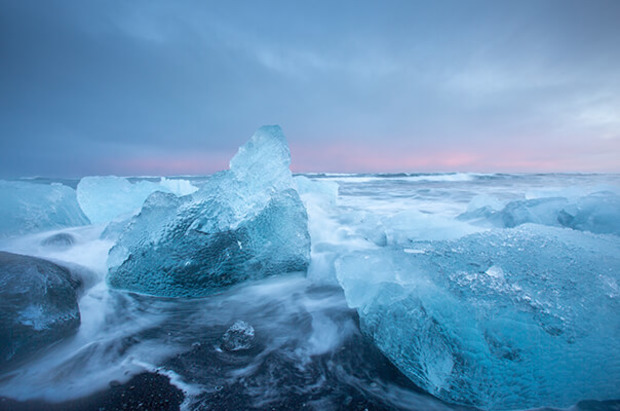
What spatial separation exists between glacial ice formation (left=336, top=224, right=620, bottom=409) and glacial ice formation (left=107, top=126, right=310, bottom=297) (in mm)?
977

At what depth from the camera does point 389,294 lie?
1.43 m

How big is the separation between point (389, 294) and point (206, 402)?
100 cm

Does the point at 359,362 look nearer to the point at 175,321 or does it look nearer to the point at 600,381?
the point at 600,381

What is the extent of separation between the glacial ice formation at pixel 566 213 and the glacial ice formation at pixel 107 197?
526cm

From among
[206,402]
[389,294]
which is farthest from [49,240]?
[389,294]

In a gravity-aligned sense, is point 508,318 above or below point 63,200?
below

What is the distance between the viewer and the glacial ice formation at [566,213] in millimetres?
2646

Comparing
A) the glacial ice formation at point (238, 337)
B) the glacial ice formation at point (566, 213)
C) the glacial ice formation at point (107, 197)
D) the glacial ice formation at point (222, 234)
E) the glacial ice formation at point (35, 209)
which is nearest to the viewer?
the glacial ice formation at point (238, 337)

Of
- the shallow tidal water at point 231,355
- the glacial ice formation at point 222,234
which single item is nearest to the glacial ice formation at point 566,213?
the shallow tidal water at point 231,355

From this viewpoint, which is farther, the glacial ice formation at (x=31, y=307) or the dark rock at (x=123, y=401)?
the glacial ice formation at (x=31, y=307)

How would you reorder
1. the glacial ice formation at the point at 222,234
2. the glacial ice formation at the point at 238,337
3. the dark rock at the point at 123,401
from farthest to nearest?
1. the glacial ice formation at the point at 222,234
2. the glacial ice formation at the point at 238,337
3. the dark rock at the point at 123,401

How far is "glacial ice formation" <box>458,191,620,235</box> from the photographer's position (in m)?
2.65

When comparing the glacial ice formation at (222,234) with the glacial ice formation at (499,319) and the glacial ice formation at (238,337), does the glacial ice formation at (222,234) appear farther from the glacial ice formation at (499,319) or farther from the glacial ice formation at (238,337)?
the glacial ice formation at (499,319)

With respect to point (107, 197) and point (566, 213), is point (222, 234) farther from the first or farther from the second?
point (566, 213)
